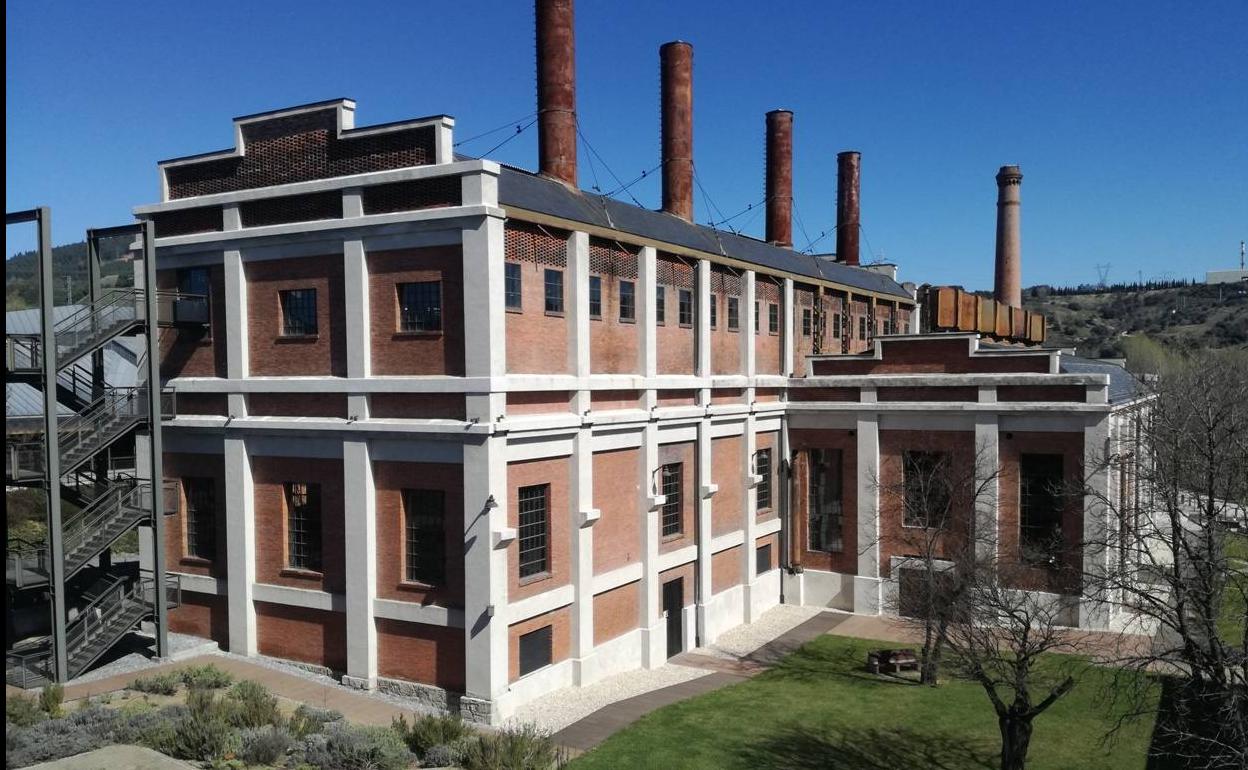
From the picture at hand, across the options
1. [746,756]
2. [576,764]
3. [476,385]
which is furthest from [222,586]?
[746,756]

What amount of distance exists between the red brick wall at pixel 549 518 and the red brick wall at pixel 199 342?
8432 millimetres

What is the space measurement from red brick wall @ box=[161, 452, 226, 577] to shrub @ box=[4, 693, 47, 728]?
5.66 m

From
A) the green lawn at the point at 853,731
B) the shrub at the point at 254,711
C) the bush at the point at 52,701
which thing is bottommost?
the green lawn at the point at 853,731

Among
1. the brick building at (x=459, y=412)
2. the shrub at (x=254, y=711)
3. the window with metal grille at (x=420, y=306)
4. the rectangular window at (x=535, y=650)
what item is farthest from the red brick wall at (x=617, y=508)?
the shrub at (x=254, y=711)

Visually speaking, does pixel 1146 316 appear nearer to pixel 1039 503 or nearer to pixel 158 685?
pixel 1039 503

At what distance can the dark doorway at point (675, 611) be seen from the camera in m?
25.5

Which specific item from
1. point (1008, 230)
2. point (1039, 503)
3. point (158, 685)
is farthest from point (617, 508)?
point (1008, 230)

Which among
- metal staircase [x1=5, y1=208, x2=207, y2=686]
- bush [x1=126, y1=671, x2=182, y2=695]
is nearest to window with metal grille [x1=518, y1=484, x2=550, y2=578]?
bush [x1=126, y1=671, x2=182, y2=695]

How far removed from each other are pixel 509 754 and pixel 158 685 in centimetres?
850

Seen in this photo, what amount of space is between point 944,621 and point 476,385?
38.6 feet

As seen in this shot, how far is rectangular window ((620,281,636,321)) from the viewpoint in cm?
2392

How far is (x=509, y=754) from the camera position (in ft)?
49.0

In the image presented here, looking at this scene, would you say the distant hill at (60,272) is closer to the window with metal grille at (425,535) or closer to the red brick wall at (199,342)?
the red brick wall at (199,342)

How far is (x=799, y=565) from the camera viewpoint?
3097 centimetres
